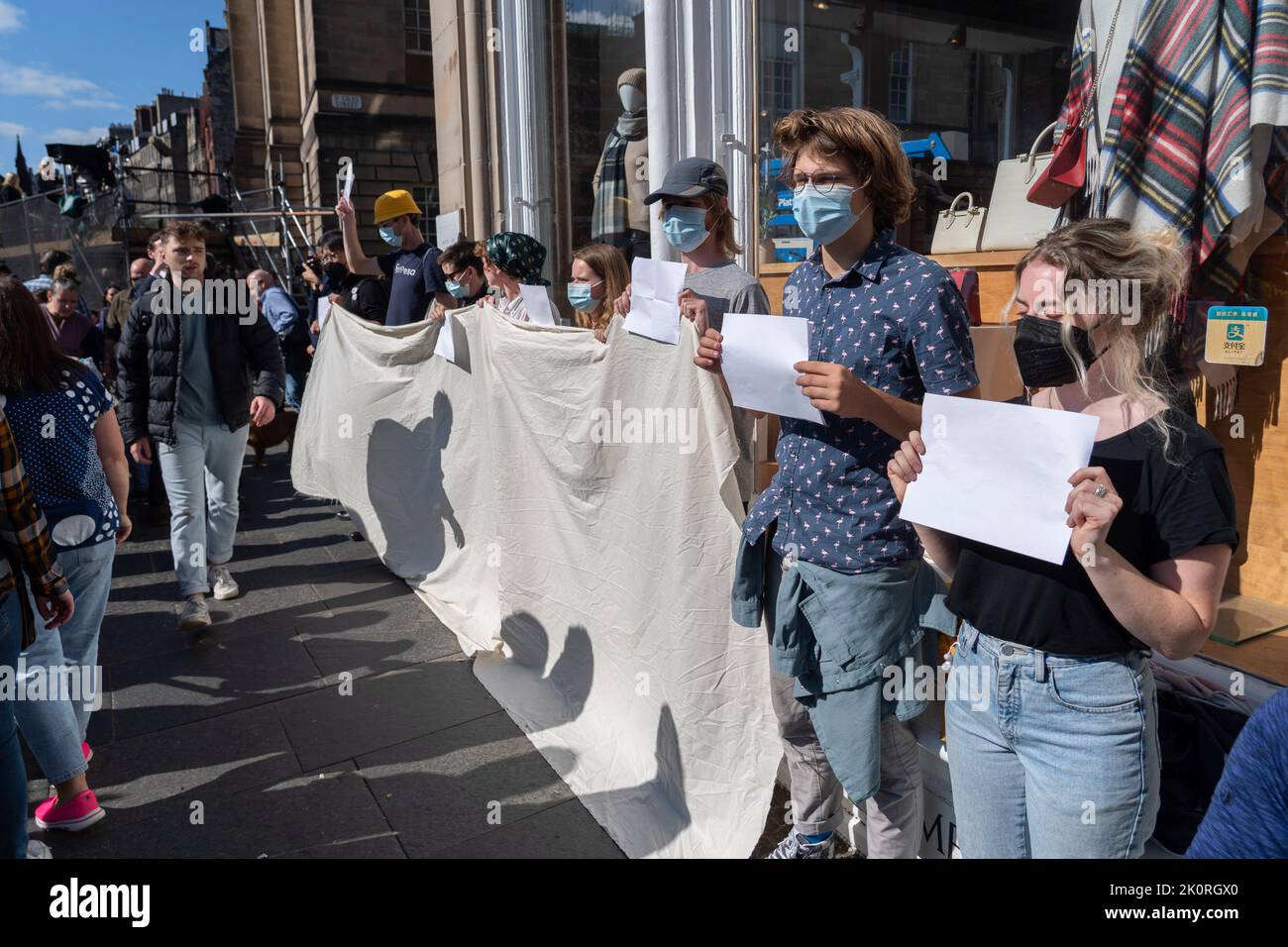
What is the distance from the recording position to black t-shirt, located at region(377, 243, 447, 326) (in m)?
6.25

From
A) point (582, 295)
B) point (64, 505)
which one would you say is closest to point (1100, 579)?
point (582, 295)

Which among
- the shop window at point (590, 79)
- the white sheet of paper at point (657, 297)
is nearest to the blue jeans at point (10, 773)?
the white sheet of paper at point (657, 297)

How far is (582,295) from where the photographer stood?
13.8ft

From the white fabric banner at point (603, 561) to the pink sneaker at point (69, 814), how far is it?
65.8 inches

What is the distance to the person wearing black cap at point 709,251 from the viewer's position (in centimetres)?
295

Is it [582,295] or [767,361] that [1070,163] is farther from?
[582,295]

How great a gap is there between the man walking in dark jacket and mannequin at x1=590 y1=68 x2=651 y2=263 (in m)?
2.53

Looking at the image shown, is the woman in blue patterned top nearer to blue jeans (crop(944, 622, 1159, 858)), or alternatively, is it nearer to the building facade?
blue jeans (crop(944, 622, 1159, 858))

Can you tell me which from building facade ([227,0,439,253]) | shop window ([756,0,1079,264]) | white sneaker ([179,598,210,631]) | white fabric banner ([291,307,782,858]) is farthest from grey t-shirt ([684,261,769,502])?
building facade ([227,0,439,253])

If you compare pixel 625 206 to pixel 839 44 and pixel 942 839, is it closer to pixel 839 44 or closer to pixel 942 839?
pixel 839 44

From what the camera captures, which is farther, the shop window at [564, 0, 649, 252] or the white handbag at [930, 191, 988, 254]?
the shop window at [564, 0, 649, 252]

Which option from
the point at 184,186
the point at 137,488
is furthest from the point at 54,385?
the point at 184,186

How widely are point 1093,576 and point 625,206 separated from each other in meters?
5.51
